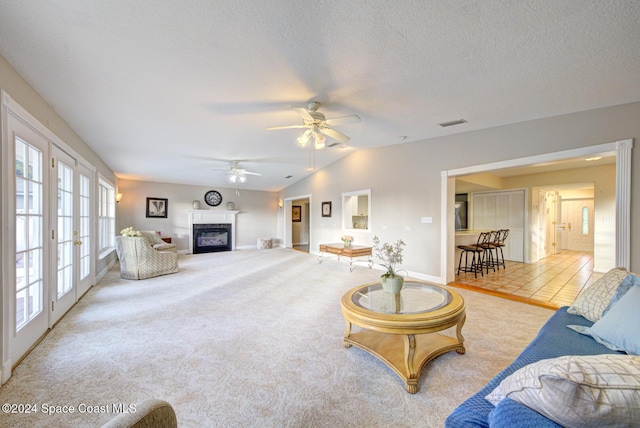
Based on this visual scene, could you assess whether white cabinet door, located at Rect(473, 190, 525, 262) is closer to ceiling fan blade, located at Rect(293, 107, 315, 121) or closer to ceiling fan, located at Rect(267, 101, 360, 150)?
ceiling fan, located at Rect(267, 101, 360, 150)

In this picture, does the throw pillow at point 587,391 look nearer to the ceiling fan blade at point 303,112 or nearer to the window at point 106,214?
the ceiling fan blade at point 303,112

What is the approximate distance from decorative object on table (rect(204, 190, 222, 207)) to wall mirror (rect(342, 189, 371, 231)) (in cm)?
467

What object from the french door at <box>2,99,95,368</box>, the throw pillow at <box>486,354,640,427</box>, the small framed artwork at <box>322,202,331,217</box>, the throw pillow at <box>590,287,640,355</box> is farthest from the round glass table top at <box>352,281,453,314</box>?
the small framed artwork at <box>322,202,331,217</box>

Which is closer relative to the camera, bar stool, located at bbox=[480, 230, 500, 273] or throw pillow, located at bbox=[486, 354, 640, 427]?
throw pillow, located at bbox=[486, 354, 640, 427]

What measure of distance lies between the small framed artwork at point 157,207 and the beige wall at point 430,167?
4968 mm

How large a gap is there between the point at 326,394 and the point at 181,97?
11.1ft

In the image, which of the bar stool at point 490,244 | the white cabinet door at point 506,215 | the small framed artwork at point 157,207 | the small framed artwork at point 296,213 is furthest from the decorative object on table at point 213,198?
the white cabinet door at point 506,215

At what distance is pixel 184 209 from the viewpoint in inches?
334

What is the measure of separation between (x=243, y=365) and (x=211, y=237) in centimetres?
743

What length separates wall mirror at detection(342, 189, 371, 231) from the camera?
21.5ft

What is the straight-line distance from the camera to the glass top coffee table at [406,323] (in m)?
1.86

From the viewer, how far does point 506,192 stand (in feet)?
24.5

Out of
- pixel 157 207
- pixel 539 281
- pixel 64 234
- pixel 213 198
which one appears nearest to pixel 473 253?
pixel 539 281

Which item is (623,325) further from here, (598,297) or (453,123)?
(453,123)
